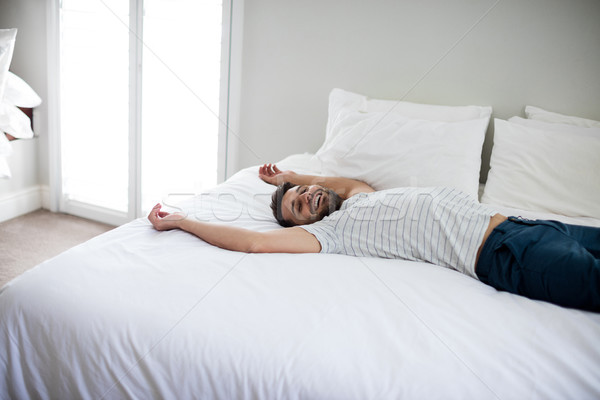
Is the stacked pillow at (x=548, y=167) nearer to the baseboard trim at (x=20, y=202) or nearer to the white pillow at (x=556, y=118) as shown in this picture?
the white pillow at (x=556, y=118)

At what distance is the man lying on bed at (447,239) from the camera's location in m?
1.02

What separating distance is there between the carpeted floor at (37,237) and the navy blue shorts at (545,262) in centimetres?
187

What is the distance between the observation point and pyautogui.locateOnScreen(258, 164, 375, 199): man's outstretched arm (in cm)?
164

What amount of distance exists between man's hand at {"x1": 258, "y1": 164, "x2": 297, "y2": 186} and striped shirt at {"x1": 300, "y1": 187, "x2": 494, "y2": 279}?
48cm

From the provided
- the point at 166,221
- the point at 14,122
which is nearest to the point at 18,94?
the point at 14,122

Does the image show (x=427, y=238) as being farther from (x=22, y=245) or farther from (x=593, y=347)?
(x=22, y=245)

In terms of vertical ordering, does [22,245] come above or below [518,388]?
below

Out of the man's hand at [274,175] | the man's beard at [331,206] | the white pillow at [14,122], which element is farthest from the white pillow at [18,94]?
the man's beard at [331,206]

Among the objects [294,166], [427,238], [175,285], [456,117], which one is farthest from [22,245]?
[456,117]

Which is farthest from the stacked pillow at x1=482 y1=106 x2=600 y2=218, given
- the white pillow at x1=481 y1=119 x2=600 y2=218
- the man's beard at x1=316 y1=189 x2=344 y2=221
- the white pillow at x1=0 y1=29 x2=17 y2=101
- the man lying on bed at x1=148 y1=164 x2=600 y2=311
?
the white pillow at x1=0 y1=29 x2=17 y2=101

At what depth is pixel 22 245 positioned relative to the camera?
2.21 metres

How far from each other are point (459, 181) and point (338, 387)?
1.06m

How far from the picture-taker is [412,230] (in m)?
1.21

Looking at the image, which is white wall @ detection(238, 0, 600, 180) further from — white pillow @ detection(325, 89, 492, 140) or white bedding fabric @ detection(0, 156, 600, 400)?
white bedding fabric @ detection(0, 156, 600, 400)
